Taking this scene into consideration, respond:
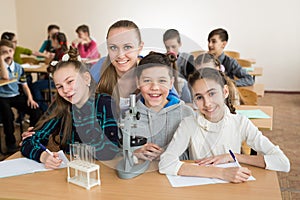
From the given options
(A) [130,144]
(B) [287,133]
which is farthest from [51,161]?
(B) [287,133]

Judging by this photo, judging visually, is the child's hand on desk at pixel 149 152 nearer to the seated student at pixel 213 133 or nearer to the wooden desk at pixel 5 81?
the seated student at pixel 213 133

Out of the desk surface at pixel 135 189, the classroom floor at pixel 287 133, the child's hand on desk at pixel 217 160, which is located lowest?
the classroom floor at pixel 287 133

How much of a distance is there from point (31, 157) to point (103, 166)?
1.10 ft

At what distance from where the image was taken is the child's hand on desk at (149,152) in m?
1.44

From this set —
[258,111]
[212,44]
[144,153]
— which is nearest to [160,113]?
[144,153]

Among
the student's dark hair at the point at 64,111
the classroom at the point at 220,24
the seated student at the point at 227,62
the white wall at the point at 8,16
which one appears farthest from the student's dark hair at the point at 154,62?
the white wall at the point at 8,16

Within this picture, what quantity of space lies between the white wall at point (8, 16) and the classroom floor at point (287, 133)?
3.01m

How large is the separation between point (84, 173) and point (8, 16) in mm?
6369

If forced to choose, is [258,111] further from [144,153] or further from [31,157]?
[31,157]

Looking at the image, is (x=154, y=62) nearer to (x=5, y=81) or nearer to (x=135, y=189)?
(x=135, y=189)

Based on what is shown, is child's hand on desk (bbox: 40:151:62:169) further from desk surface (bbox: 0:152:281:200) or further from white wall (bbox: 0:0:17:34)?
white wall (bbox: 0:0:17:34)

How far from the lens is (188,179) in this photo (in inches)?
51.6

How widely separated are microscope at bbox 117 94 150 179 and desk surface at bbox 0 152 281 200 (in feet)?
0.09

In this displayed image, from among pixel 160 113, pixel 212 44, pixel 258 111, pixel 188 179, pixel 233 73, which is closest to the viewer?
pixel 188 179
